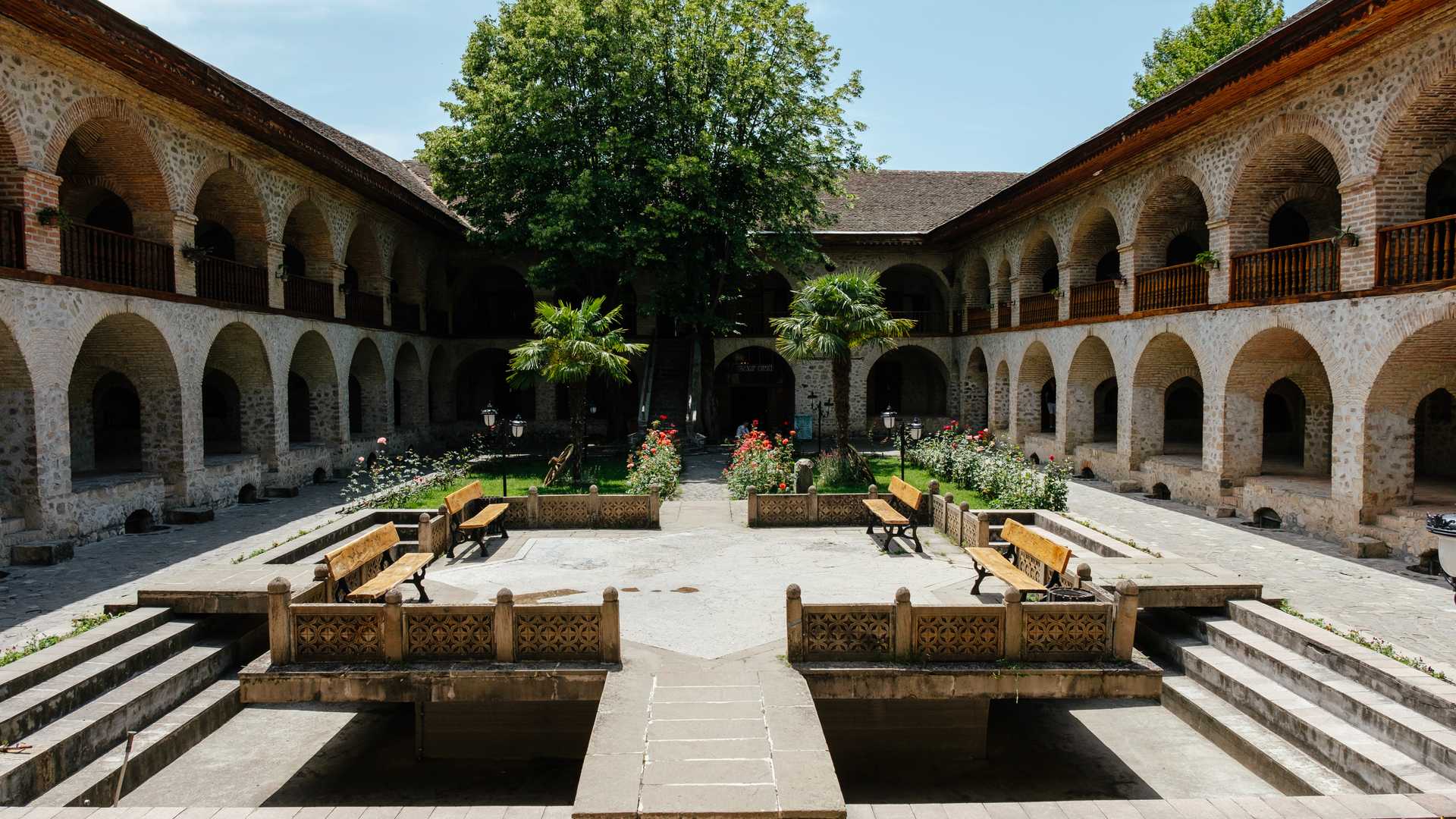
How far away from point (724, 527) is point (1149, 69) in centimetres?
2865

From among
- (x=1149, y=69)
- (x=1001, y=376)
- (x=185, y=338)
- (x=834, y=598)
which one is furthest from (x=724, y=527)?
(x=1149, y=69)

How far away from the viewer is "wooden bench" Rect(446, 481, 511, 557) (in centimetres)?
1172

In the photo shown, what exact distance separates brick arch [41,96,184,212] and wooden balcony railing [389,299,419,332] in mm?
9930

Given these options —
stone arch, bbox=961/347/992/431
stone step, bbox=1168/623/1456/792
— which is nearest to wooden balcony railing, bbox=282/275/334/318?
stone step, bbox=1168/623/1456/792

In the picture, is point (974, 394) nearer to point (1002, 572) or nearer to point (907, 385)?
point (907, 385)

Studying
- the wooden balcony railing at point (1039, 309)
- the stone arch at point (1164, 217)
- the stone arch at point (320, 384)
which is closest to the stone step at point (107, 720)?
the stone arch at point (320, 384)

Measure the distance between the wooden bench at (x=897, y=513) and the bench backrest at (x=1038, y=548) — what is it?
1.78 meters

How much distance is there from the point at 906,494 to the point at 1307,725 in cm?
662

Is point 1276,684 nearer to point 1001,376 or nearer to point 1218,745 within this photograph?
point 1218,745

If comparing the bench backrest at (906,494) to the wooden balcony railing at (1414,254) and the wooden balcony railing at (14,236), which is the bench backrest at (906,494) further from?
the wooden balcony railing at (14,236)

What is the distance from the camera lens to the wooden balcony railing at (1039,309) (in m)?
21.8

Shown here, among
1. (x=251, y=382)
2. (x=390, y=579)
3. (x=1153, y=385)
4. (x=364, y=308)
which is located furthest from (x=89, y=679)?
(x=1153, y=385)

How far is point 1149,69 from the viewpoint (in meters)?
32.1

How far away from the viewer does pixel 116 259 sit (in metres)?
13.5
